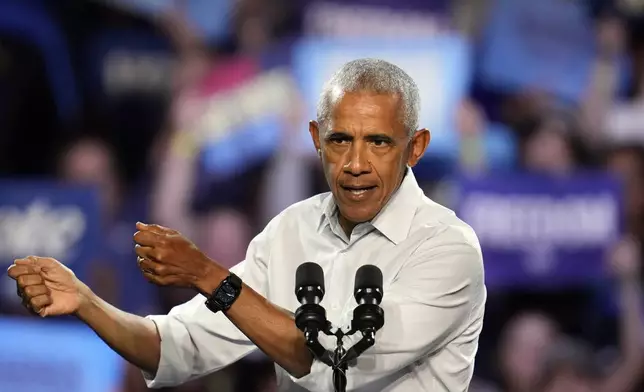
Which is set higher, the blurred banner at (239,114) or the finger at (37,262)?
the finger at (37,262)

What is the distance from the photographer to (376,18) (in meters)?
6.02

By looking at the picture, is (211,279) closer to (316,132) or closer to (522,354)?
(316,132)

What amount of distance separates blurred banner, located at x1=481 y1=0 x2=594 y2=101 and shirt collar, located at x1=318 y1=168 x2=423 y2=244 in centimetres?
383

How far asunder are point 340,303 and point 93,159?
3.90 m

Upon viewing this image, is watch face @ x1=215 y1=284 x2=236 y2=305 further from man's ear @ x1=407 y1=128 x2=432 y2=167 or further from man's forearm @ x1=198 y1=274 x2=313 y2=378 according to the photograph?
man's ear @ x1=407 y1=128 x2=432 y2=167

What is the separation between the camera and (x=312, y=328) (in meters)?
1.92

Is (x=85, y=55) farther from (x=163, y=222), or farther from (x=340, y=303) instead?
(x=340, y=303)

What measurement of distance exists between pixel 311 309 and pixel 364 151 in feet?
1.33

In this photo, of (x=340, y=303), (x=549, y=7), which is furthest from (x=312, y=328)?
(x=549, y=7)

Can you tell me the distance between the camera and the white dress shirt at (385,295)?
6.98ft

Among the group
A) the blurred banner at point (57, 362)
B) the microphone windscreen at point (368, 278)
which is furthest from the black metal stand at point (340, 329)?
the blurred banner at point (57, 362)

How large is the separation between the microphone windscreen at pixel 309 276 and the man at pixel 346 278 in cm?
11

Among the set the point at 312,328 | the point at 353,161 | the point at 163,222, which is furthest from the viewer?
the point at 163,222

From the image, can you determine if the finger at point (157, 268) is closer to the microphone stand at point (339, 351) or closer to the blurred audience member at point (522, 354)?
the microphone stand at point (339, 351)
